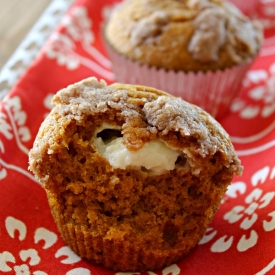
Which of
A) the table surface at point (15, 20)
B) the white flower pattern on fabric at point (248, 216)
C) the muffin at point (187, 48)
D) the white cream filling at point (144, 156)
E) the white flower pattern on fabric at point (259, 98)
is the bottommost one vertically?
the white flower pattern on fabric at point (259, 98)

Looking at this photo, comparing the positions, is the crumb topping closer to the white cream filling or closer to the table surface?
the white cream filling

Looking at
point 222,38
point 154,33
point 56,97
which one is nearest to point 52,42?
point 154,33

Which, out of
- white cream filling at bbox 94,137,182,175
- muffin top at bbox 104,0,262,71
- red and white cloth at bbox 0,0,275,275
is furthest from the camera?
muffin top at bbox 104,0,262,71

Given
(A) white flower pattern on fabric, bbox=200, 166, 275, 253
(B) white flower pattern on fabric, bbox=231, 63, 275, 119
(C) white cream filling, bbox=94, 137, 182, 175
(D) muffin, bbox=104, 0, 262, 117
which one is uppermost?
(C) white cream filling, bbox=94, 137, 182, 175

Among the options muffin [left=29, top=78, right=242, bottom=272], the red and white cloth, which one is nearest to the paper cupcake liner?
the red and white cloth

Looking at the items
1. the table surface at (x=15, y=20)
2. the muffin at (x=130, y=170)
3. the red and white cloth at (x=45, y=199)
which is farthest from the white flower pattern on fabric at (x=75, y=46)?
the muffin at (x=130, y=170)

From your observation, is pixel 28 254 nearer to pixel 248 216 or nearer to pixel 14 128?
pixel 14 128

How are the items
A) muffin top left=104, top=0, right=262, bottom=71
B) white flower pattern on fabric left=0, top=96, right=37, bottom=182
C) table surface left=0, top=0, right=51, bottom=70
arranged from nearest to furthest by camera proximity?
white flower pattern on fabric left=0, top=96, right=37, bottom=182 < muffin top left=104, top=0, right=262, bottom=71 < table surface left=0, top=0, right=51, bottom=70

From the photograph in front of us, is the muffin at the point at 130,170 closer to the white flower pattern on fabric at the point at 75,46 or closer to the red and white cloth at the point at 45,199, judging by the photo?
the red and white cloth at the point at 45,199

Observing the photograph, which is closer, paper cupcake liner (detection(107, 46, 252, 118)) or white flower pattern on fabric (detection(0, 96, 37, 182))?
white flower pattern on fabric (detection(0, 96, 37, 182))
